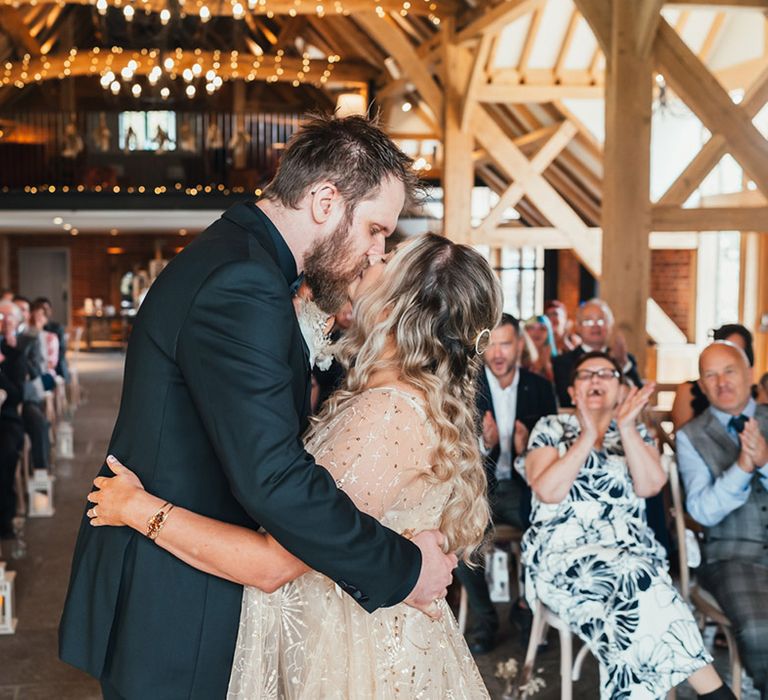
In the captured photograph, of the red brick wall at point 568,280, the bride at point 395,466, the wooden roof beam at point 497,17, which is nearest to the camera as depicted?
the bride at point 395,466

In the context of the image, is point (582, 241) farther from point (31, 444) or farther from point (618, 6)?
point (31, 444)

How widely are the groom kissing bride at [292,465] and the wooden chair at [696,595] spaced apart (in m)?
1.92

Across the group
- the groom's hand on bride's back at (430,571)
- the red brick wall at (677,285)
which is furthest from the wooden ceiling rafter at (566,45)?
the groom's hand on bride's back at (430,571)

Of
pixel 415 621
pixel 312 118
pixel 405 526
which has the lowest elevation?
pixel 415 621

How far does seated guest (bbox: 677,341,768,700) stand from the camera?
346cm

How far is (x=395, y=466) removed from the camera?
1.78 m

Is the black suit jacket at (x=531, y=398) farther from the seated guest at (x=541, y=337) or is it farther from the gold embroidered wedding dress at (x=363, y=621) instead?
the gold embroidered wedding dress at (x=363, y=621)

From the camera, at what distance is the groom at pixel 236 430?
1.47 m

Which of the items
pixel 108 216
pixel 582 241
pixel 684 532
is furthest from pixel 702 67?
pixel 108 216

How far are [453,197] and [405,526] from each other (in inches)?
370

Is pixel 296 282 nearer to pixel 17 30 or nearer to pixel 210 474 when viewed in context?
pixel 210 474

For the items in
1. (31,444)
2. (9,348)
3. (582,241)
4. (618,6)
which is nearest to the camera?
(618,6)

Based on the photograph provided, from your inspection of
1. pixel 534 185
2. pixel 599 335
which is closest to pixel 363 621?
pixel 599 335

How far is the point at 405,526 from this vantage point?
1874mm
